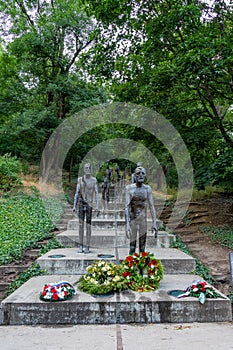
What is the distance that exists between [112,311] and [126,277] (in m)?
0.82

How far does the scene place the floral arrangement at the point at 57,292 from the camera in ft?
15.8

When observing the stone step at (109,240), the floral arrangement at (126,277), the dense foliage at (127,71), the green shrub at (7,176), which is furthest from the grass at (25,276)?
the green shrub at (7,176)

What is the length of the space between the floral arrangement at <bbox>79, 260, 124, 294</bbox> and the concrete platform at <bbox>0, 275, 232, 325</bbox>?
0.33 metres

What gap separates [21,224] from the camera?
10.5 metres

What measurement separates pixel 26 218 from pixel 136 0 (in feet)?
28.9

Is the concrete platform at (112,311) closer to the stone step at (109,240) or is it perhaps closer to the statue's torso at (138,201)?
the statue's torso at (138,201)

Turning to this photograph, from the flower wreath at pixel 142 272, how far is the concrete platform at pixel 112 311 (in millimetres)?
490

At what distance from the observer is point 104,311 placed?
4.82 meters

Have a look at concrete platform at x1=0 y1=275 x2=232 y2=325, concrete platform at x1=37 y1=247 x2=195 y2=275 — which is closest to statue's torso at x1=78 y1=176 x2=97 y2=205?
concrete platform at x1=37 y1=247 x2=195 y2=275

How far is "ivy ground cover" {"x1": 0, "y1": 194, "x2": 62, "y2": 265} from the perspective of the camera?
831 centimetres

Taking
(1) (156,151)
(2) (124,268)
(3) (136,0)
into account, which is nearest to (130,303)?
(2) (124,268)

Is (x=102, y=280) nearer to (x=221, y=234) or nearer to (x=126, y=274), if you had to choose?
(x=126, y=274)

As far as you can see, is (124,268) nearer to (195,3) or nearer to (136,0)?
(195,3)

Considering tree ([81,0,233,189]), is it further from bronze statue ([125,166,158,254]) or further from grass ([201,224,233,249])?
bronze statue ([125,166,158,254])
